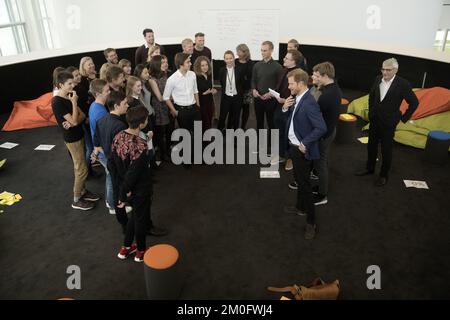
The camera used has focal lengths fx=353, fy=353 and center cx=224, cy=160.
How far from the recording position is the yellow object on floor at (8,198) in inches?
163

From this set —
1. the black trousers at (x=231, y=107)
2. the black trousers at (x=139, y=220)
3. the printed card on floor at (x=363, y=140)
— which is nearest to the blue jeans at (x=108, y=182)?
the black trousers at (x=139, y=220)

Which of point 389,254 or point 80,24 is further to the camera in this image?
point 80,24

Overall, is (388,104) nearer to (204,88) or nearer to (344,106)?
(204,88)

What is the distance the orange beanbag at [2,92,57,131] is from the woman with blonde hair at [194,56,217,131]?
3.14m

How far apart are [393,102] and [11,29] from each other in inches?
431

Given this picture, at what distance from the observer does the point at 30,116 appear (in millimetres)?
6504

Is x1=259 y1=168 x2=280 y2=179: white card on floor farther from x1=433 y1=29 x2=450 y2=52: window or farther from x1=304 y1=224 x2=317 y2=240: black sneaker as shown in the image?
x1=433 y1=29 x2=450 y2=52: window

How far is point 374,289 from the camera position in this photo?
2.89 m

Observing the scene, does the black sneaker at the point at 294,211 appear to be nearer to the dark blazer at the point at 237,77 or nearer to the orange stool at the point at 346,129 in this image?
the dark blazer at the point at 237,77

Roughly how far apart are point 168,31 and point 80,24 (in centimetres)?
289

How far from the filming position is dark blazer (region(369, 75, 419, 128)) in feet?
12.7

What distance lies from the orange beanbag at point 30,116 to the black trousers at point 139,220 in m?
4.30
